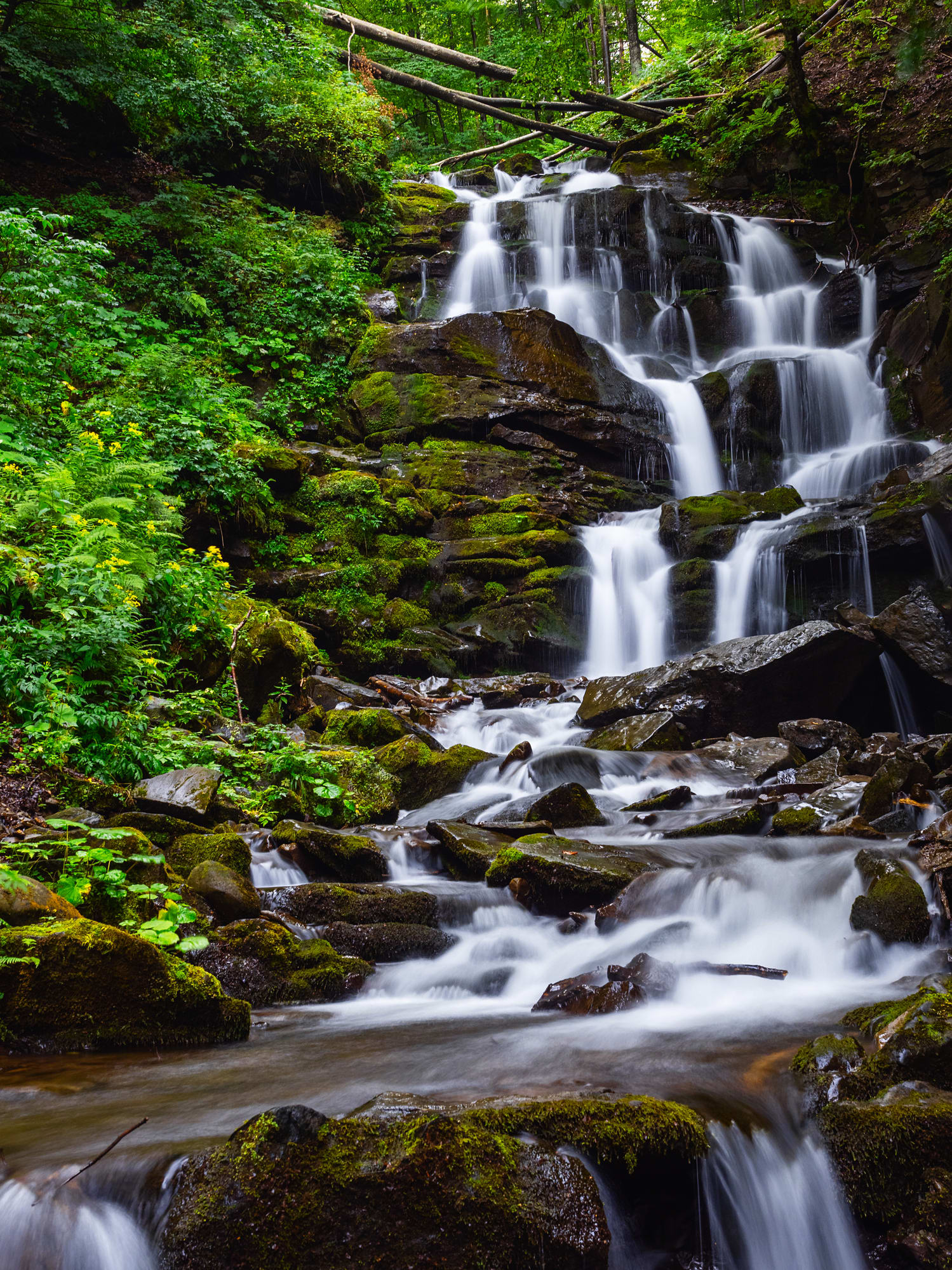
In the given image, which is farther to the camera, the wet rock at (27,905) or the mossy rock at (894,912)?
the mossy rock at (894,912)

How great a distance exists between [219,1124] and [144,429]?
371 inches

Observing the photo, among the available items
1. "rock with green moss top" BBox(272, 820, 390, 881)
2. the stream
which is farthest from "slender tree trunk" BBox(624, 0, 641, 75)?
"rock with green moss top" BBox(272, 820, 390, 881)

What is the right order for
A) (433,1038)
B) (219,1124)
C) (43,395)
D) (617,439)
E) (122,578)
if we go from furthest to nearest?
(617,439) → (43,395) → (122,578) → (433,1038) → (219,1124)

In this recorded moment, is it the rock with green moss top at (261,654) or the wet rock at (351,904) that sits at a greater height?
the rock with green moss top at (261,654)

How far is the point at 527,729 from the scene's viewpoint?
956 centimetres

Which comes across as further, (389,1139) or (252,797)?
(252,797)

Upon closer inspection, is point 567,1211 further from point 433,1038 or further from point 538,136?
point 538,136

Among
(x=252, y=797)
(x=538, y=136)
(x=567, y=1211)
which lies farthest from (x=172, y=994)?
(x=538, y=136)

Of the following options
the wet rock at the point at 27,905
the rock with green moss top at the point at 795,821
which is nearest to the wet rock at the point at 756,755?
the rock with green moss top at the point at 795,821

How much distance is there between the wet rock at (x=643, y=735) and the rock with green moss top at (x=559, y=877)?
3263 mm

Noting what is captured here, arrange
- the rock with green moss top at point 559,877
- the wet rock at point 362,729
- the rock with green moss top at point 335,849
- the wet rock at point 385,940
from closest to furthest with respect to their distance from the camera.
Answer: the wet rock at point 385,940 < the rock with green moss top at point 559,877 < the rock with green moss top at point 335,849 < the wet rock at point 362,729

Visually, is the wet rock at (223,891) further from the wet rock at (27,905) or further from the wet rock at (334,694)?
the wet rock at (334,694)

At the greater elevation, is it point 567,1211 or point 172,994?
point 172,994

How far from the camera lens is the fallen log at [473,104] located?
71.3 ft
